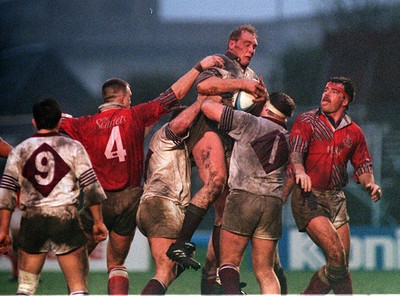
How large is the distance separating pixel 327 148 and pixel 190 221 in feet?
4.14

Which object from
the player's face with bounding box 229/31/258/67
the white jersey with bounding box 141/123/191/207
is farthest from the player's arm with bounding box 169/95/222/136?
the player's face with bounding box 229/31/258/67

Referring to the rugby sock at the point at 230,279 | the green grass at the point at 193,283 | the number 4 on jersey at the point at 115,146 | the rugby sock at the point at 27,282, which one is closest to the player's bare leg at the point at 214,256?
the rugby sock at the point at 230,279

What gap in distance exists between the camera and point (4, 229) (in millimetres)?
6258

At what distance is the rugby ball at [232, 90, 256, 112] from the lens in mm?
7398

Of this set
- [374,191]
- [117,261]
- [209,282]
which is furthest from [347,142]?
[117,261]

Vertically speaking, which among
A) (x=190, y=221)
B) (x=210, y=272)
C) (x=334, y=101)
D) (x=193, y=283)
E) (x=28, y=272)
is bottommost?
(x=193, y=283)

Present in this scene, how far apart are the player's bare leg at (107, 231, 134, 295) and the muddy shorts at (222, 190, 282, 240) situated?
2.80ft

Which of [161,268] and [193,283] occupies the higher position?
[161,268]

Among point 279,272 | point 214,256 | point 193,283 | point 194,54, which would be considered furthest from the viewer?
point 194,54

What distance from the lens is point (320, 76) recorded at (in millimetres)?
13445

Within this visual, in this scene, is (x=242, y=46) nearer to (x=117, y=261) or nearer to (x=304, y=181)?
(x=304, y=181)

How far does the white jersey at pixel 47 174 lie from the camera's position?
250 inches

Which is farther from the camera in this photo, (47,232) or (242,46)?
(242,46)

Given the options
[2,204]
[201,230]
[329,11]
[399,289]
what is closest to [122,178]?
[2,204]
